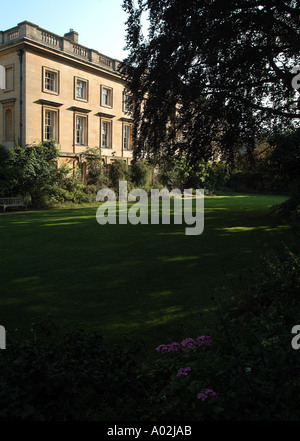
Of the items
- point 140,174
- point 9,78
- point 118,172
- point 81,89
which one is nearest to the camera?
point 9,78

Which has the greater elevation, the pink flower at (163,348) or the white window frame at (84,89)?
→ the white window frame at (84,89)

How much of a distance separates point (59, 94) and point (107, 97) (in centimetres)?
613

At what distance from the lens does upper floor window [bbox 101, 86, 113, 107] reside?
31.8m

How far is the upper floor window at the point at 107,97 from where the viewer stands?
104 ft

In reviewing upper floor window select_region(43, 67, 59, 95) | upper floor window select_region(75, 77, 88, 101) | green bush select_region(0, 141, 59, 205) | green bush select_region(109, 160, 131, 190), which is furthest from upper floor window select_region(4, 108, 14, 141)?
green bush select_region(109, 160, 131, 190)

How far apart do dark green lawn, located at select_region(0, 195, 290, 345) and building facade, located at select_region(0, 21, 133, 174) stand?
584 inches

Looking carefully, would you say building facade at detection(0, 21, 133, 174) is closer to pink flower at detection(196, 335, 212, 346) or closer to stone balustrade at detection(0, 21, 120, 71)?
stone balustrade at detection(0, 21, 120, 71)

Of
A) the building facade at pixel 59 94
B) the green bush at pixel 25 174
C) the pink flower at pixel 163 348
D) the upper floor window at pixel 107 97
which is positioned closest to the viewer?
the pink flower at pixel 163 348

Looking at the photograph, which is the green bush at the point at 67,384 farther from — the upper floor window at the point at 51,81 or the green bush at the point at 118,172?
the green bush at the point at 118,172

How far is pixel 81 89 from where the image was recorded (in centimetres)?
2970

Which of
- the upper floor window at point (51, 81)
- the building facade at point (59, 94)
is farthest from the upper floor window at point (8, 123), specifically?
the upper floor window at point (51, 81)

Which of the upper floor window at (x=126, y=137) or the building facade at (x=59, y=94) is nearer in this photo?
the building facade at (x=59, y=94)

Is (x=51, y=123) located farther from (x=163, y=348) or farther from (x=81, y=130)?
(x=163, y=348)

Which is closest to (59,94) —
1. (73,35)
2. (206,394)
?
(73,35)
